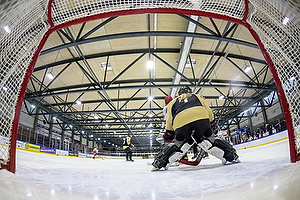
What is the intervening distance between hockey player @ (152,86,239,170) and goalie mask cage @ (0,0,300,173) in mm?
914

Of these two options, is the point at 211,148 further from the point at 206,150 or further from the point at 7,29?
the point at 7,29

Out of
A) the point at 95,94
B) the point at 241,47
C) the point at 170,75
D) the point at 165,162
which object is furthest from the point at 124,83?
the point at 165,162

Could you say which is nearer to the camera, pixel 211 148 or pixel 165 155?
pixel 211 148

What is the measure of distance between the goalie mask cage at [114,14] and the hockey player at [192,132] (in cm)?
91

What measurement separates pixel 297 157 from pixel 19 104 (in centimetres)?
239

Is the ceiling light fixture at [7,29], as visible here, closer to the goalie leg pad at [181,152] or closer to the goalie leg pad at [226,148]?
the goalie leg pad at [181,152]

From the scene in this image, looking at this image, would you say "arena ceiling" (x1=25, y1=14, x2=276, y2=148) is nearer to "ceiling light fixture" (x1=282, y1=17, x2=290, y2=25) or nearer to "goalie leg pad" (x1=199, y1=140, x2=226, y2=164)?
"ceiling light fixture" (x1=282, y1=17, x2=290, y2=25)

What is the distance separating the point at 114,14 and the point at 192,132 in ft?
5.88

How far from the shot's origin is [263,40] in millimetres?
1752

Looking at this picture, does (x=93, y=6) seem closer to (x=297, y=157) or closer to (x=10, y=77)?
(x=10, y=77)

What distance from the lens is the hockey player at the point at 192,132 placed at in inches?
90.3

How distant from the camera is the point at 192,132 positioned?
96.3 inches

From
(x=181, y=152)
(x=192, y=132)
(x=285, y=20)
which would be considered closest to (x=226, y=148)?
(x=192, y=132)

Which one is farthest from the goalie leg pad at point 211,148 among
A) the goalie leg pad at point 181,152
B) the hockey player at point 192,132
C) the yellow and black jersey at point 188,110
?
the yellow and black jersey at point 188,110
